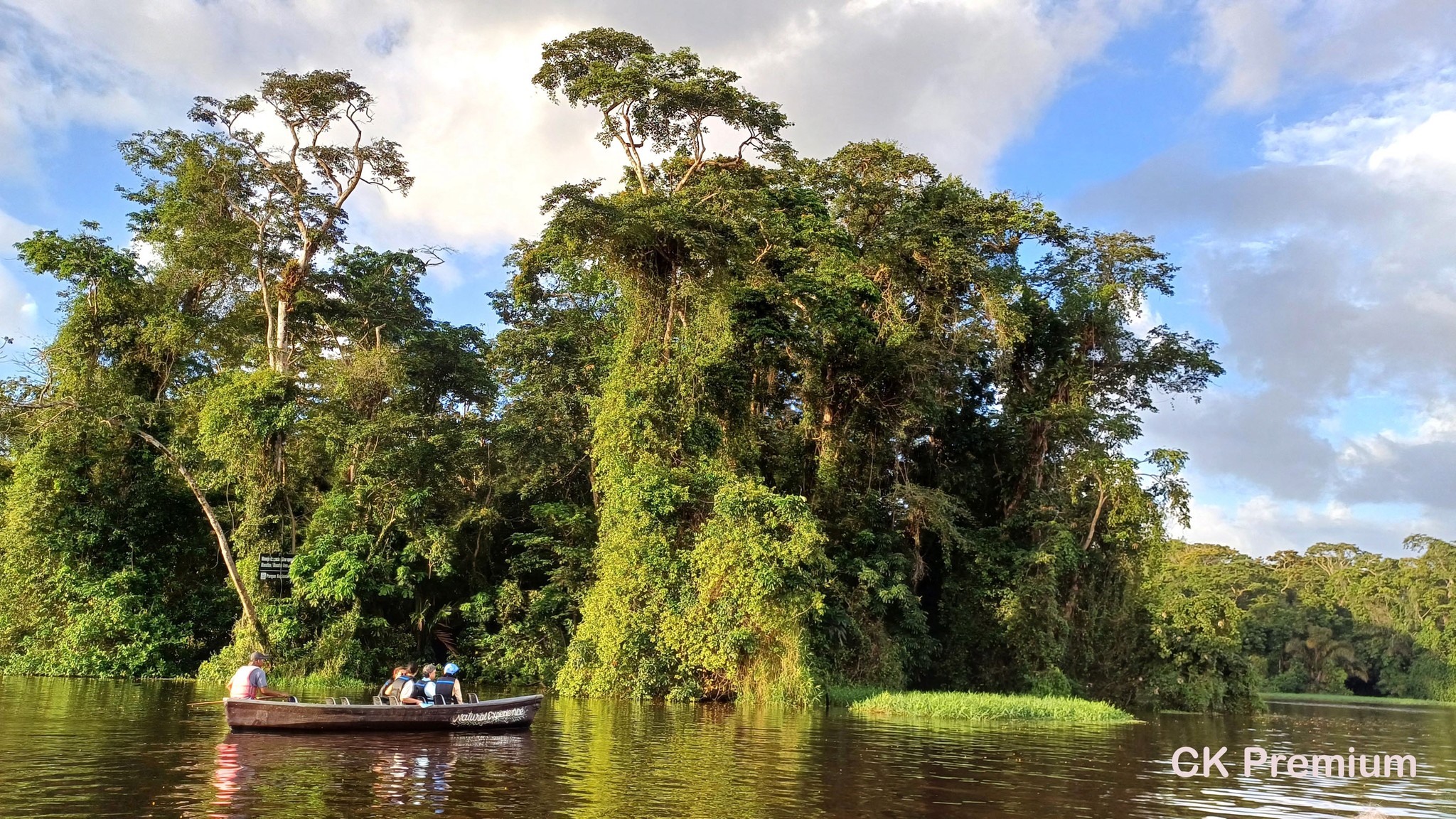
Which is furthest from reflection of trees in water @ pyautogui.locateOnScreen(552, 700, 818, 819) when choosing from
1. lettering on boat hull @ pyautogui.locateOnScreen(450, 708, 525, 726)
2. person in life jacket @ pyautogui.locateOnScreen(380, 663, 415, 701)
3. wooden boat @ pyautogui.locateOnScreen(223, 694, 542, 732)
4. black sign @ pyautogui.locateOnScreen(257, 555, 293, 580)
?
black sign @ pyautogui.locateOnScreen(257, 555, 293, 580)

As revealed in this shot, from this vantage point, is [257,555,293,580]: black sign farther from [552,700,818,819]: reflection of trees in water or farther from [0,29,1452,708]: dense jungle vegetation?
[552,700,818,819]: reflection of trees in water

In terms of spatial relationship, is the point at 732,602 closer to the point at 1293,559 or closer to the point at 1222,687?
the point at 1222,687

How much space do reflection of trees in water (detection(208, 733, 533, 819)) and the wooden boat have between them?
172 mm

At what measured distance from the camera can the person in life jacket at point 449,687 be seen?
18.0 m

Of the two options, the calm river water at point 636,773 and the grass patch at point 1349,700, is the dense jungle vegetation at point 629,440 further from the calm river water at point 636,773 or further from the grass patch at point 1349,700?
the grass patch at point 1349,700

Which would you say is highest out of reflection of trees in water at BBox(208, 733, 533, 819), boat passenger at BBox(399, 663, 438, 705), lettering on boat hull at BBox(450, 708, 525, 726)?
boat passenger at BBox(399, 663, 438, 705)

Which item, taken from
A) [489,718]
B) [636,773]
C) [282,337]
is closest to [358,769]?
[636,773]

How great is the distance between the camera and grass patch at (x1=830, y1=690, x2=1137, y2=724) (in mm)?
24516

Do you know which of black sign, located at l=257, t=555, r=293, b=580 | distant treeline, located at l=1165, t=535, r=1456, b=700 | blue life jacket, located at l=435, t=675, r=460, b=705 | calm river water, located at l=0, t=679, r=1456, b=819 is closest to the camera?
calm river water, located at l=0, t=679, r=1456, b=819

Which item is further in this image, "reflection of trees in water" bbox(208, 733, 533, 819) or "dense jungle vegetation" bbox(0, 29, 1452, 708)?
"dense jungle vegetation" bbox(0, 29, 1452, 708)

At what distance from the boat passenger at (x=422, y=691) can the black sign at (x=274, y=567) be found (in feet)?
38.8

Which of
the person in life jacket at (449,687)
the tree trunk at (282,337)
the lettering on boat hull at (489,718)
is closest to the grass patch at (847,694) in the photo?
the lettering on boat hull at (489,718)

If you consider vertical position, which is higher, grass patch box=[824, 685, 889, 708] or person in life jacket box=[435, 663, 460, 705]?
person in life jacket box=[435, 663, 460, 705]

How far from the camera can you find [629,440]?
27.8 meters
